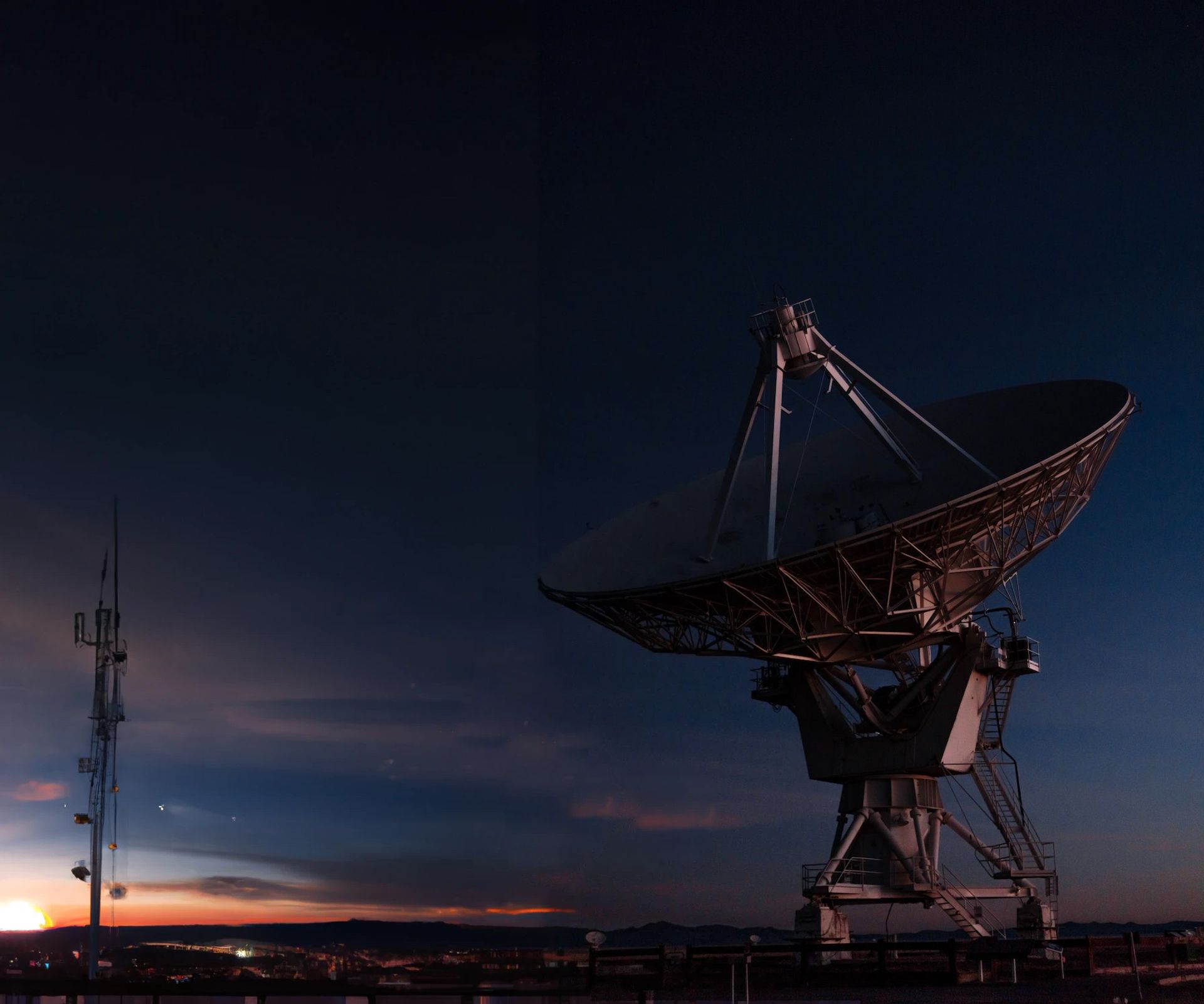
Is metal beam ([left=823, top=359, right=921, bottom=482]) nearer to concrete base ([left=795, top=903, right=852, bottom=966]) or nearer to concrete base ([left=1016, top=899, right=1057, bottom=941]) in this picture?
concrete base ([left=795, top=903, right=852, bottom=966])

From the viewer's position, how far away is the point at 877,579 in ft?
57.0

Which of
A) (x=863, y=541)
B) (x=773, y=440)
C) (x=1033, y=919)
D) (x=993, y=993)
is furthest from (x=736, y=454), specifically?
(x=1033, y=919)

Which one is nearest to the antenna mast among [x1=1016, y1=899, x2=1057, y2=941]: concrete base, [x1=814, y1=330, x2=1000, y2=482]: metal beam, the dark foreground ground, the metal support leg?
the dark foreground ground

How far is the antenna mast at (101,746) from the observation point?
14.0 meters

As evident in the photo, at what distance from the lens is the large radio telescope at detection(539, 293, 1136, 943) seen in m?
17.2

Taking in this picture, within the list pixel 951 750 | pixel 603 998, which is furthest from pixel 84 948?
pixel 951 750

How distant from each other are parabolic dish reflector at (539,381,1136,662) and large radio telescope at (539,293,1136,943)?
0.12 feet

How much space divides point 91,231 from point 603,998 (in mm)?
9574

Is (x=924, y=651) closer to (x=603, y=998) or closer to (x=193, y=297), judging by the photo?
(x=603, y=998)

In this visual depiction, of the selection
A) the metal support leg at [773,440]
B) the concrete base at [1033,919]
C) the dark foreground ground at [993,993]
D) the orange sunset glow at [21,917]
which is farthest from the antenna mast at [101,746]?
the concrete base at [1033,919]

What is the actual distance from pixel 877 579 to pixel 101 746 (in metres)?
10.2

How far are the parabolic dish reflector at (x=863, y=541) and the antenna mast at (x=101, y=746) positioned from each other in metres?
6.13

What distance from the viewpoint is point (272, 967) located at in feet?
36.7

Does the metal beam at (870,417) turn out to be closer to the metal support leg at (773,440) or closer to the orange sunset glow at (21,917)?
the metal support leg at (773,440)
